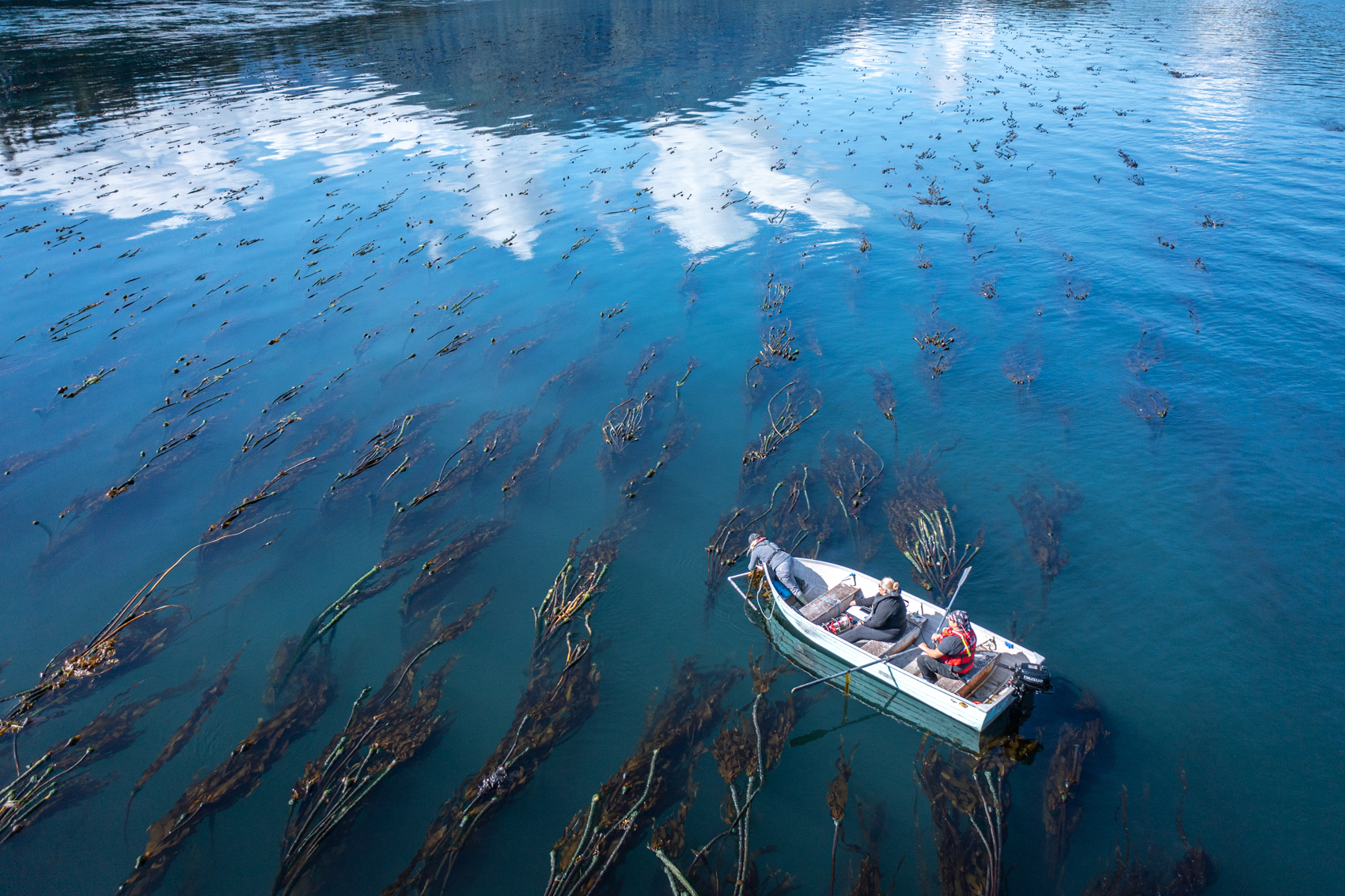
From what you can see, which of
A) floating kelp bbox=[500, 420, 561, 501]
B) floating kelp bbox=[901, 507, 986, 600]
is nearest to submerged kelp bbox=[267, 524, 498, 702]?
floating kelp bbox=[500, 420, 561, 501]

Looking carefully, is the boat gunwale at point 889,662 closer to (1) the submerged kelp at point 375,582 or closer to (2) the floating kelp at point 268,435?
(1) the submerged kelp at point 375,582

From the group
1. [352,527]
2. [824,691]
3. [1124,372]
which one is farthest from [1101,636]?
[352,527]

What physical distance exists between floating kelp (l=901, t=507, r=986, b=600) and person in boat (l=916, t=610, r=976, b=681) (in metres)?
2.35

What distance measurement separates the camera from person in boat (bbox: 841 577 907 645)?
13.5 metres

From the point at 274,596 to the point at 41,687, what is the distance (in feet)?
13.8

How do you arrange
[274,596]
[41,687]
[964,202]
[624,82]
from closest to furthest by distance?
[41,687], [274,596], [964,202], [624,82]

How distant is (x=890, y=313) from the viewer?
2650 cm

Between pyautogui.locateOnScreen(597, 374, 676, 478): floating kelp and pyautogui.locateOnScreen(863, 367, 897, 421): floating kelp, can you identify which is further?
pyautogui.locateOnScreen(863, 367, 897, 421): floating kelp

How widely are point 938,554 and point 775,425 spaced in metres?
6.31

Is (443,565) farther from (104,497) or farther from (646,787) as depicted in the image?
(104,497)

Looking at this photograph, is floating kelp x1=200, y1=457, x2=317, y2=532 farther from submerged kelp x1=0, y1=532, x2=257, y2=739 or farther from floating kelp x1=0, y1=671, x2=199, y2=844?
floating kelp x1=0, y1=671, x2=199, y2=844

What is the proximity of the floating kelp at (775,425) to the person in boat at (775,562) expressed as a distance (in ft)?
10.8

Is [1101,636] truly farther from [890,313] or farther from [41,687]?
[41,687]

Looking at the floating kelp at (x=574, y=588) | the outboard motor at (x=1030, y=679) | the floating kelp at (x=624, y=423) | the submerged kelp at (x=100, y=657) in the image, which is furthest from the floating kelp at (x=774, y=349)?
the submerged kelp at (x=100, y=657)
